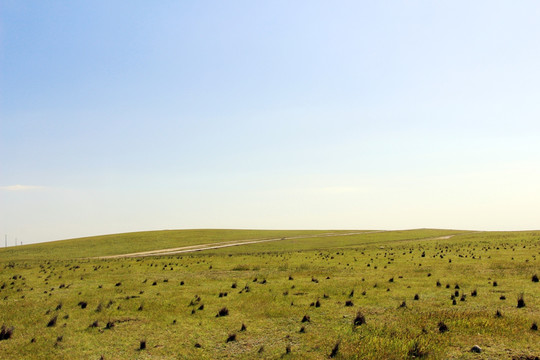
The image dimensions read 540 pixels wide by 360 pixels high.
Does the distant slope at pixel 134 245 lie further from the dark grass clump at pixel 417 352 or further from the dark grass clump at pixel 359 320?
the dark grass clump at pixel 417 352

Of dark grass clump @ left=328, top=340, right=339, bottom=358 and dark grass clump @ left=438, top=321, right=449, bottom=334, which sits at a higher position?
dark grass clump @ left=438, top=321, right=449, bottom=334

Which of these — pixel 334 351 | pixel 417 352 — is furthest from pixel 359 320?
pixel 417 352

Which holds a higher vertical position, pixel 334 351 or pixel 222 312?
pixel 334 351

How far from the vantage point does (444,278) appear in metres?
31.2

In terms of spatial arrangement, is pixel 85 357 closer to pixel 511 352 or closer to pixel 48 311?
pixel 48 311

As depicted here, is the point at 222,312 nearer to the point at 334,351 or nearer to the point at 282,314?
the point at 282,314

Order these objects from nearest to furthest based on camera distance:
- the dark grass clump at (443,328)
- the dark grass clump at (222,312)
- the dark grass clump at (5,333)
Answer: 1. the dark grass clump at (443,328)
2. the dark grass clump at (5,333)
3. the dark grass clump at (222,312)

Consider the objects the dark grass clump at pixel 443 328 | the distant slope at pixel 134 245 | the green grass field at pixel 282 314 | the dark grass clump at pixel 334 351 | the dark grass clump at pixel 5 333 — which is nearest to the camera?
the dark grass clump at pixel 334 351

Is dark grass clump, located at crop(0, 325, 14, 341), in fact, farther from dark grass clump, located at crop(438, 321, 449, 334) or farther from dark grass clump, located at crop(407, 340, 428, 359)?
dark grass clump, located at crop(438, 321, 449, 334)

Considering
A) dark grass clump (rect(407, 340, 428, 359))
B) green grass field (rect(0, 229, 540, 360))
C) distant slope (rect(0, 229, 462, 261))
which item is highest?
dark grass clump (rect(407, 340, 428, 359))

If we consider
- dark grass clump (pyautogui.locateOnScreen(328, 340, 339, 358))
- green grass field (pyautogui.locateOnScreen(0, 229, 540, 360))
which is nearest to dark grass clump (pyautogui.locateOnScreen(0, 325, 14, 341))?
green grass field (pyautogui.locateOnScreen(0, 229, 540, 360))

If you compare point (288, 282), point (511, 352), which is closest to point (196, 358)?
point (511, 352)

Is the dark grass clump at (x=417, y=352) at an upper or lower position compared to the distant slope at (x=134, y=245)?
upper

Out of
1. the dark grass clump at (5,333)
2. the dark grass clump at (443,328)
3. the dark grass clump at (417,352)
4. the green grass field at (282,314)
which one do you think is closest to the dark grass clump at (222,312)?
the green grass field at (282,314)
